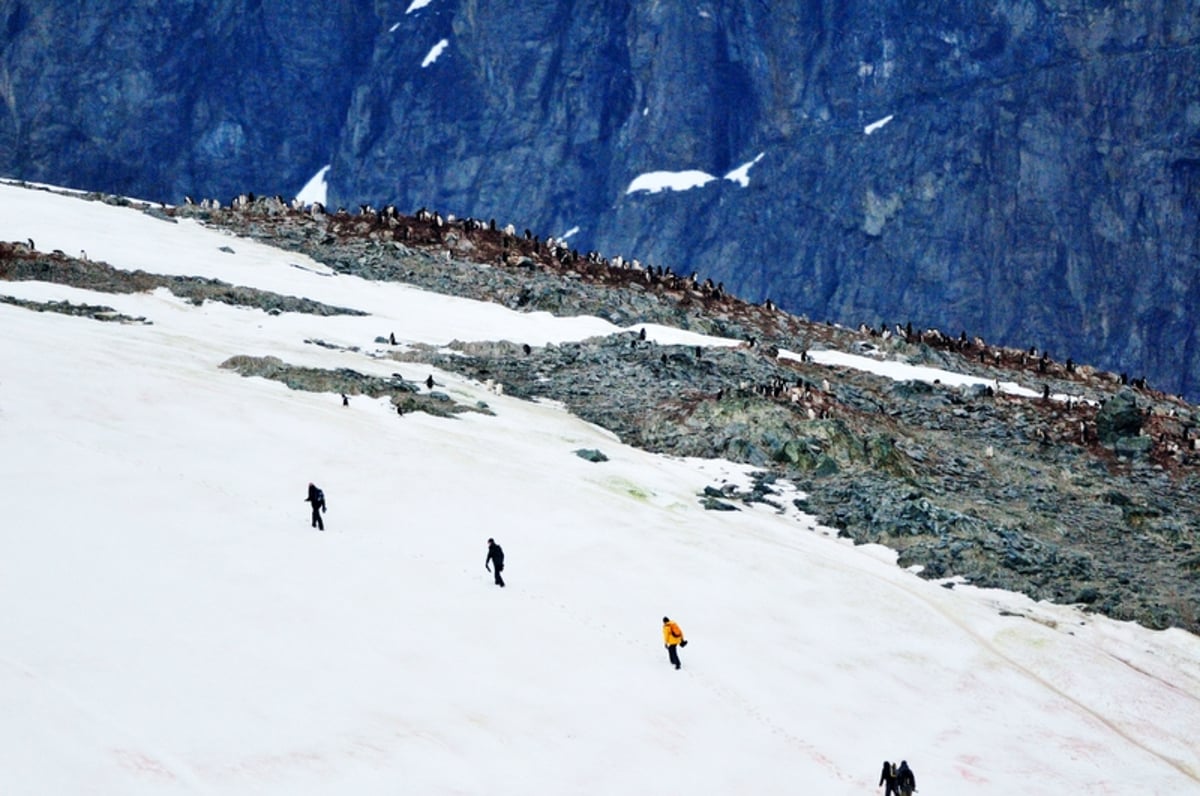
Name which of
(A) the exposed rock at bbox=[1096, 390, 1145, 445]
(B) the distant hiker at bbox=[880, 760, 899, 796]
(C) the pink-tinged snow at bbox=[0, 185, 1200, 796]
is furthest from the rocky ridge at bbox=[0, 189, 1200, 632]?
(B) the distant hiker at bbox=[880, 760, 899, 796]

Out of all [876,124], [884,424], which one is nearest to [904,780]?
[884,424]

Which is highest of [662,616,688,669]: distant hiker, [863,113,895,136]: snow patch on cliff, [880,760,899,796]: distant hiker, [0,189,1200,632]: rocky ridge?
[863,113,895,136]: snow patch on cliff

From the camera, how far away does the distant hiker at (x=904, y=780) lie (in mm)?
31844

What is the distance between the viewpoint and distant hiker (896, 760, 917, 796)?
31.8 meters

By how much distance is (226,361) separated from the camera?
195 feet

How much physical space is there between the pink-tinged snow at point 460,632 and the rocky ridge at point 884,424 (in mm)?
2295

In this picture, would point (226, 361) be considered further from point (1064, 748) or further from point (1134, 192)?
point (1134, 192)

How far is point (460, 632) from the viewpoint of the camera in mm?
36125

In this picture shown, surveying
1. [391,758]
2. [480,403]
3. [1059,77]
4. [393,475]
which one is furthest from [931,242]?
[391,758]

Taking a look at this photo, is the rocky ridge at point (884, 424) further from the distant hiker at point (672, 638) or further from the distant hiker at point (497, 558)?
the distant hiker at point (672, 638)

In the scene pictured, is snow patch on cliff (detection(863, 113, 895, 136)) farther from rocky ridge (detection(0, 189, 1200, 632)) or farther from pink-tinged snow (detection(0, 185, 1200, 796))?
pink-tinged snow (detection(0, 185, 1200, 796))

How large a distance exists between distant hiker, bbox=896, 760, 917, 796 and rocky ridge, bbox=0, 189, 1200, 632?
15989mm

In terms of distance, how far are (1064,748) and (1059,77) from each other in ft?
522

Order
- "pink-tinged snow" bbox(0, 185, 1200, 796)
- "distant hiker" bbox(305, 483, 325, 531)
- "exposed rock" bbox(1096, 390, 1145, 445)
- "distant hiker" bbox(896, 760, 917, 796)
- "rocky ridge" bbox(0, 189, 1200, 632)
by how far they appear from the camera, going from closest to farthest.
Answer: "pink-tinged snow" bbox(0, 185, 1200, 796) < "distant hiker" bbox(896, 760, 917, 796) < "distant hiker" bbox(305, 483, 325, 531) < "rocky ridge" bbox(0, 189, 1200, 632) < "exposed rock" bbox(1096, 390, 1145, 445)
